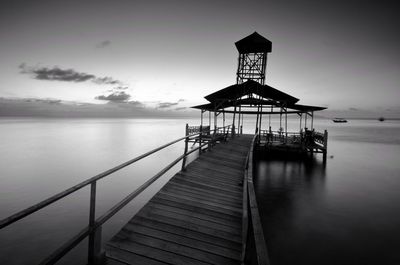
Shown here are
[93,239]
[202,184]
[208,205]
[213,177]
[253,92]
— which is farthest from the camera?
[253,92]

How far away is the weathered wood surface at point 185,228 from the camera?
11.2 feet

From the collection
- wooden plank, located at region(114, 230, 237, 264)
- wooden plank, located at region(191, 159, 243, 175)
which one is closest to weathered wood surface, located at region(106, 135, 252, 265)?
wooden plank, located at region(114, 230, 237, 264)

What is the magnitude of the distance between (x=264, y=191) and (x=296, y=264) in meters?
6.34

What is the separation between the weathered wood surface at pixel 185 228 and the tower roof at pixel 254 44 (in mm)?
20130

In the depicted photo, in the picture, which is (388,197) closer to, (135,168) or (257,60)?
(257,60)

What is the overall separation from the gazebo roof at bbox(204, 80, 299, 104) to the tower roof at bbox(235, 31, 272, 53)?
7736 mm

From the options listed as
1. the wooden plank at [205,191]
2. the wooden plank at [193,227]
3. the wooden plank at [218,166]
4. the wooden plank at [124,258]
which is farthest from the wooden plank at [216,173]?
the wooden plank at [124,258]

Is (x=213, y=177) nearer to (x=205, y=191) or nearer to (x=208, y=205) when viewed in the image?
(x=205, y=191)

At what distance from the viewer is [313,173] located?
17406 millimetres

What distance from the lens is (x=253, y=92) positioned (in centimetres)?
1766

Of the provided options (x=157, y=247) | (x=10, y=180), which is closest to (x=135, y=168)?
(x=10, y=180)

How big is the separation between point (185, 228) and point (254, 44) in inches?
896

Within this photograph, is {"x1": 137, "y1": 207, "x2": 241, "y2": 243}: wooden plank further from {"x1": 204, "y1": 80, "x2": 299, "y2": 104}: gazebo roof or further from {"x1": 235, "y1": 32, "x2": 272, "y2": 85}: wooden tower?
{"x1": 235, "y1": 32, "x2": 272, "y2": 85}: wooden tower

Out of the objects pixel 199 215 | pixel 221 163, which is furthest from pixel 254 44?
pixel 199 215
